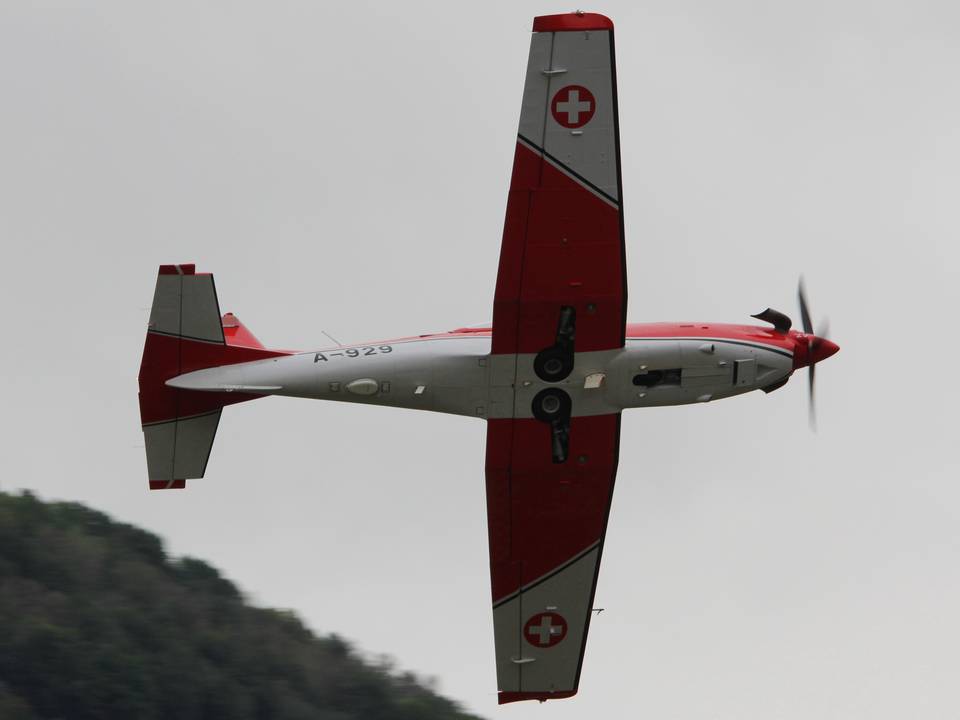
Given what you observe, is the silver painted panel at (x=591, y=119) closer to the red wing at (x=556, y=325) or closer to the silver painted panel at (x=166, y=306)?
the red wing at (x=556, y=325)

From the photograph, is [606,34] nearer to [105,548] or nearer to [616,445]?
[616,445]

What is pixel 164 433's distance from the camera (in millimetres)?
23906

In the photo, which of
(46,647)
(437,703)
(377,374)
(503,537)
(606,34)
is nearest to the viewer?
(606,34)

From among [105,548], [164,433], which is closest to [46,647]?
[105,548]

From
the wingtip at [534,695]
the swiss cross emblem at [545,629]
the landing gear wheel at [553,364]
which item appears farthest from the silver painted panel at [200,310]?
the wingtip at [534,695]

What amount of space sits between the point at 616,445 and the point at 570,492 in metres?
1.06

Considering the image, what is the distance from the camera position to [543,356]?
23234mm

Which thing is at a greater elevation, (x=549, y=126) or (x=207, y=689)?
(x=207, y=689)

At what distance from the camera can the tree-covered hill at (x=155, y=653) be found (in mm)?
46969

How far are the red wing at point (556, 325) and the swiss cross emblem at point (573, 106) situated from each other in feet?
0.04

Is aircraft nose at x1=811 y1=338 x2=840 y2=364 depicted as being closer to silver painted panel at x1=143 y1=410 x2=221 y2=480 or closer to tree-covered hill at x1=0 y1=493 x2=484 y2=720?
silver painted panel at x1=143 y1=410 x2=221 y2=480

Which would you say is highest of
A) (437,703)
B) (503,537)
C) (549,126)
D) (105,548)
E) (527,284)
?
(105,548)

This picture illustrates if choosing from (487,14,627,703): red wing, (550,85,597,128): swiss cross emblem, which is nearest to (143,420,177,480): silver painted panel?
(487,14,627,703): red wing

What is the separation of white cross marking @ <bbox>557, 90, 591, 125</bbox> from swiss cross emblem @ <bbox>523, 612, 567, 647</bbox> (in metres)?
8.20
